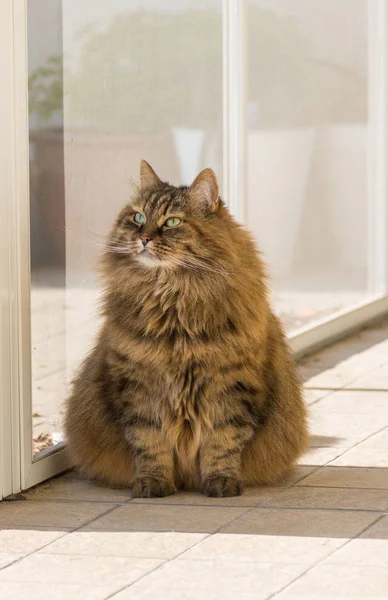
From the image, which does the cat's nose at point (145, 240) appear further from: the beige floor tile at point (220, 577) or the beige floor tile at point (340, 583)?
the beige floor tile at point (340, 583)

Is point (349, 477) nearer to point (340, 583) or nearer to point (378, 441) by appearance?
point (378, 441)

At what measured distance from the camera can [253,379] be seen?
3613mm

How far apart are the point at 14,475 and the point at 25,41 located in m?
1.31

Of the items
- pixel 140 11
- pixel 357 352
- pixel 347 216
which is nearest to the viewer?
pixel 140 11

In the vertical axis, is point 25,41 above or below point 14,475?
above

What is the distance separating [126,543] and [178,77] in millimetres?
2154

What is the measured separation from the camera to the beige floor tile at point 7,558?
3.05m

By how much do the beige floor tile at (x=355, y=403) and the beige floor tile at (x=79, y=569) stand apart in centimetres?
189

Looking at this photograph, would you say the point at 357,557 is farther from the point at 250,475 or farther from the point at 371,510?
the point at 250,475

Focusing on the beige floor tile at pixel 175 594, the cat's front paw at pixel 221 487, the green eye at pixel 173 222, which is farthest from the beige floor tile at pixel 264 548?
the green eye at pixel 173 222

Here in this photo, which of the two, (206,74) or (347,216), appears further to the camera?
(347,216)

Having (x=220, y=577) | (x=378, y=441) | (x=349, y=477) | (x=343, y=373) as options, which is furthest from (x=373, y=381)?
(x=220, y=577)

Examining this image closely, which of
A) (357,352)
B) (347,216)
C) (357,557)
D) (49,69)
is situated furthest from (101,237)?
(347,216)

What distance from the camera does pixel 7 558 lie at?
3.09 metres
